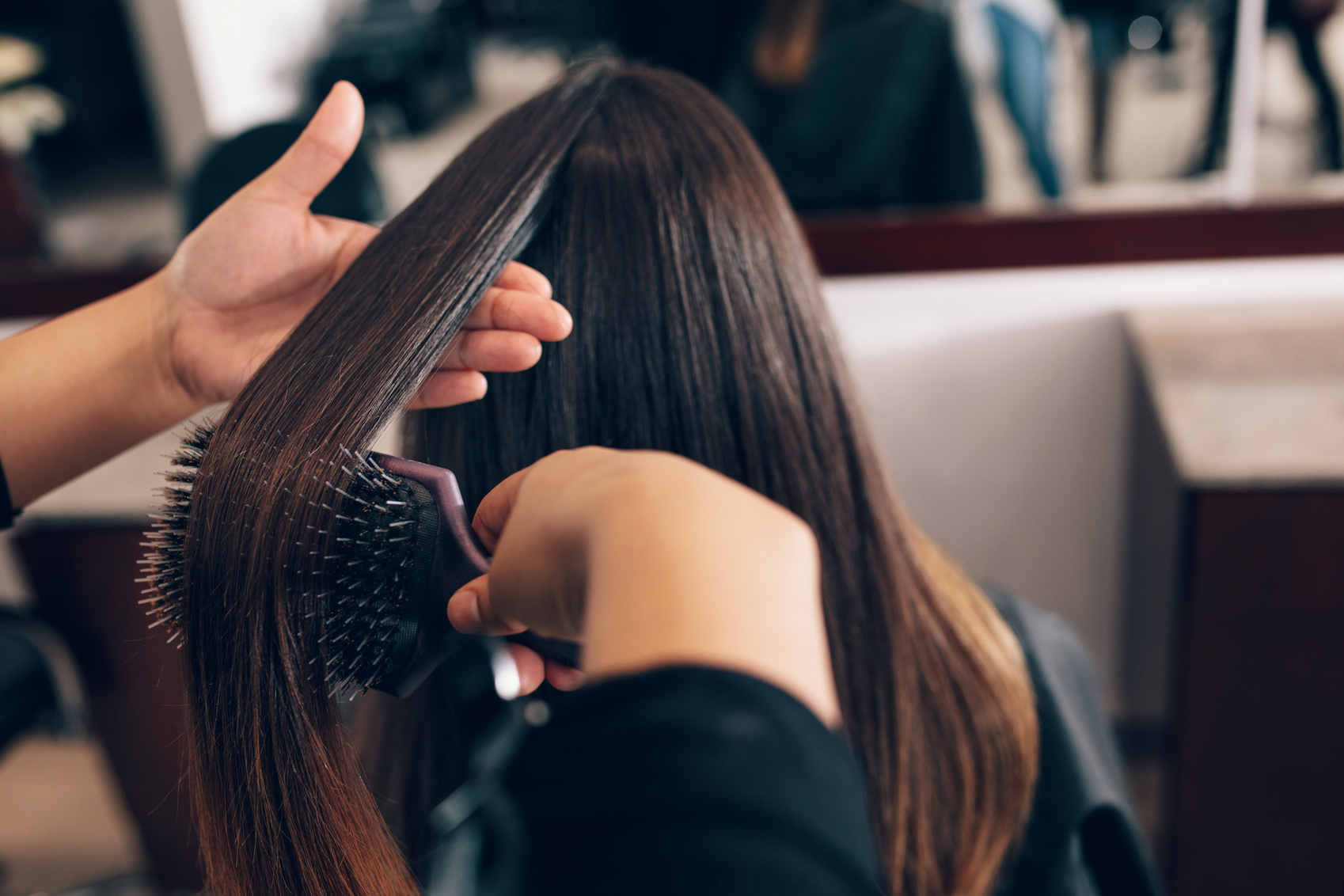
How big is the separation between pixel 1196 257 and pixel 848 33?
0.64 m

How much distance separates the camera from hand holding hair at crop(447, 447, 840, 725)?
0.98 feet

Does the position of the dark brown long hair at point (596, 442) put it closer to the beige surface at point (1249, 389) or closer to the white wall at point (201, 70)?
the beige surface at point (1249, 389)

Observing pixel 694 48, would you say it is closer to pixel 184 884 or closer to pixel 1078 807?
pixel 1078 807

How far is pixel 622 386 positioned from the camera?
1.81 ft

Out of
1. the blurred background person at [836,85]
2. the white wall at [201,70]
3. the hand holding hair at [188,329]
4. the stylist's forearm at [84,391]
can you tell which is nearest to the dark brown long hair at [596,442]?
the hand holding hair at [188,329]

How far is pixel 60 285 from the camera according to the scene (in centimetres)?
157

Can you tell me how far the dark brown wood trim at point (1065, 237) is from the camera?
1314 millimetres

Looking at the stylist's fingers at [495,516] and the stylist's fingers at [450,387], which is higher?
the stylist's fingers at [450,387]

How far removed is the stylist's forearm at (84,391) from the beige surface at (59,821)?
1.06 metres

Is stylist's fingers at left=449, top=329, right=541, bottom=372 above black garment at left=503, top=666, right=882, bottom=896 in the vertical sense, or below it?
above

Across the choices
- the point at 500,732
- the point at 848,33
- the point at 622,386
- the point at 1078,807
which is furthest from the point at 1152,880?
the point at 848,33

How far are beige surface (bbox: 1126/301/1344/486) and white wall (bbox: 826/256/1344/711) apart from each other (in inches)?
2.4

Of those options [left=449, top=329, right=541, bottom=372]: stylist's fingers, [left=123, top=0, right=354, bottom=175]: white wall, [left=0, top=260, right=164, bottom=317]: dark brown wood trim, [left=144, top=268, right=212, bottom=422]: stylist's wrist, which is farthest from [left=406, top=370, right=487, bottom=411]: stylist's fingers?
[left=123, top=0, right=354, bottom=175]: white wall

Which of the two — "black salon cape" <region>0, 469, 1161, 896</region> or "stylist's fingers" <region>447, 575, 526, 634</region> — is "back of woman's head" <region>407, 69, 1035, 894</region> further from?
"black salon cape" <region>0, 469, 1161, 896</region>
